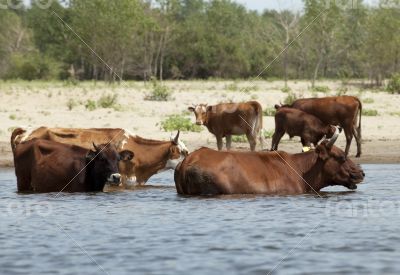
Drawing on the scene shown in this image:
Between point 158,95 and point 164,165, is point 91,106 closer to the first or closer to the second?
point 158,95

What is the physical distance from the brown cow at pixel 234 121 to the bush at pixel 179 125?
1.28 m

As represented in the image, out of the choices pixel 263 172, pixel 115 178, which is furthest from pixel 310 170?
pixel 115 178

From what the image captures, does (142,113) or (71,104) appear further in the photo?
(71,104)

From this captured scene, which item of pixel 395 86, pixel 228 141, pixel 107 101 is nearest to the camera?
pixel 228 141

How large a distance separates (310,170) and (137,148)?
3244mm

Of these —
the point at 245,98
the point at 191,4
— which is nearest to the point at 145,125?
the point at 245,98

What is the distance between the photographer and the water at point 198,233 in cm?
816

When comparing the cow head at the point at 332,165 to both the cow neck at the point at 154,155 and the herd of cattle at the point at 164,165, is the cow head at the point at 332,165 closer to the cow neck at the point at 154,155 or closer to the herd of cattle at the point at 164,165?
the herd of cattle at the point at 164,165

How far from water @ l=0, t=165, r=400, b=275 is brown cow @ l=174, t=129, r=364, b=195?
0.57 feet

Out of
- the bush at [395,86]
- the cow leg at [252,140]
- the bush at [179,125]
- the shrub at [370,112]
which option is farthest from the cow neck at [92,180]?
the bush at [395,86]

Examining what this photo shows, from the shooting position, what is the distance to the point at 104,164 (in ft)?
43.4

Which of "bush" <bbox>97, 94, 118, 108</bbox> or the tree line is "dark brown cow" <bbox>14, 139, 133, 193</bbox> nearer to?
"bush" <bbox>97, 94, 118, 108</bbox>

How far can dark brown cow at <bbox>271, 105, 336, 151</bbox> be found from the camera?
20406 millimetres

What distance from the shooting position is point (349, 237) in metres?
9.69
